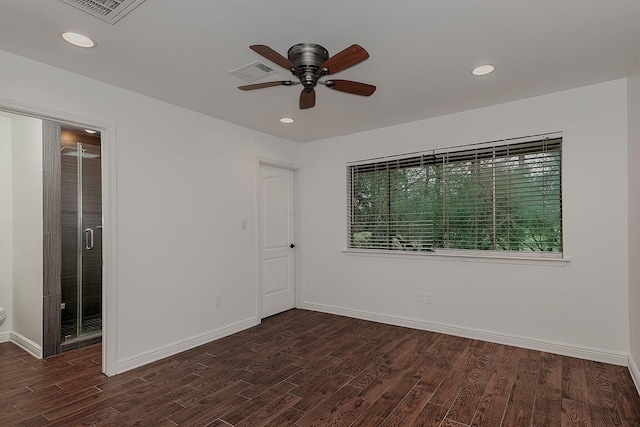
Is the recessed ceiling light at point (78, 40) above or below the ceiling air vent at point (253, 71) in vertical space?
above

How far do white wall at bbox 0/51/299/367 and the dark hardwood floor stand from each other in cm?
43

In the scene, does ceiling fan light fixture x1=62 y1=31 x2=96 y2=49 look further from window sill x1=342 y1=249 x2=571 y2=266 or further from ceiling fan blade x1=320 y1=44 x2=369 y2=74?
window sill x1=342 y1=249 x2=571 y2=266

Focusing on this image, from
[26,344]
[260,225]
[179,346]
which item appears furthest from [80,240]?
[260,225]

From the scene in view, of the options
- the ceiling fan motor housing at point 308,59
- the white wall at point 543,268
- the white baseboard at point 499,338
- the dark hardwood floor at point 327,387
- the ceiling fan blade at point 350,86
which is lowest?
the dark hardwood floor at point 327,387

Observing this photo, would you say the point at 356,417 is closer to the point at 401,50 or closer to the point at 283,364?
the point at 283,364

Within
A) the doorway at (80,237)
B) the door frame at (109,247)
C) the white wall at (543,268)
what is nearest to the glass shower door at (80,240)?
the doorway at (80,237)

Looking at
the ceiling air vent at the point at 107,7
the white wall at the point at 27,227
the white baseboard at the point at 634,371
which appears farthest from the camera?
the white wall at the point at 27,227

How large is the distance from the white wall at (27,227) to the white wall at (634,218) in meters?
5.18

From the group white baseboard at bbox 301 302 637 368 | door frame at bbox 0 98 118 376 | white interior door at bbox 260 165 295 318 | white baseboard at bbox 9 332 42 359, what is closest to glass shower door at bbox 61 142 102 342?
white baseboard at bbox 9 332 42 359

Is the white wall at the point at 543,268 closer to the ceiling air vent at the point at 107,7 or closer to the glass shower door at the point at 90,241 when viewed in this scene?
the glass shower door at the point at 90,241

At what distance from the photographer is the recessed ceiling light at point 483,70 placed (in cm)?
272

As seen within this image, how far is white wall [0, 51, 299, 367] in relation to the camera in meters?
2.89

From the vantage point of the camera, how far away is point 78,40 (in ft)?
7.52

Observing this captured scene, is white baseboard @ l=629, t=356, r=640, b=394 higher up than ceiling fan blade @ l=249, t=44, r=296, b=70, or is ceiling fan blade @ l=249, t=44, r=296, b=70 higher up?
ceiling fan blade @ l=249, t=44, r=296, b=70
